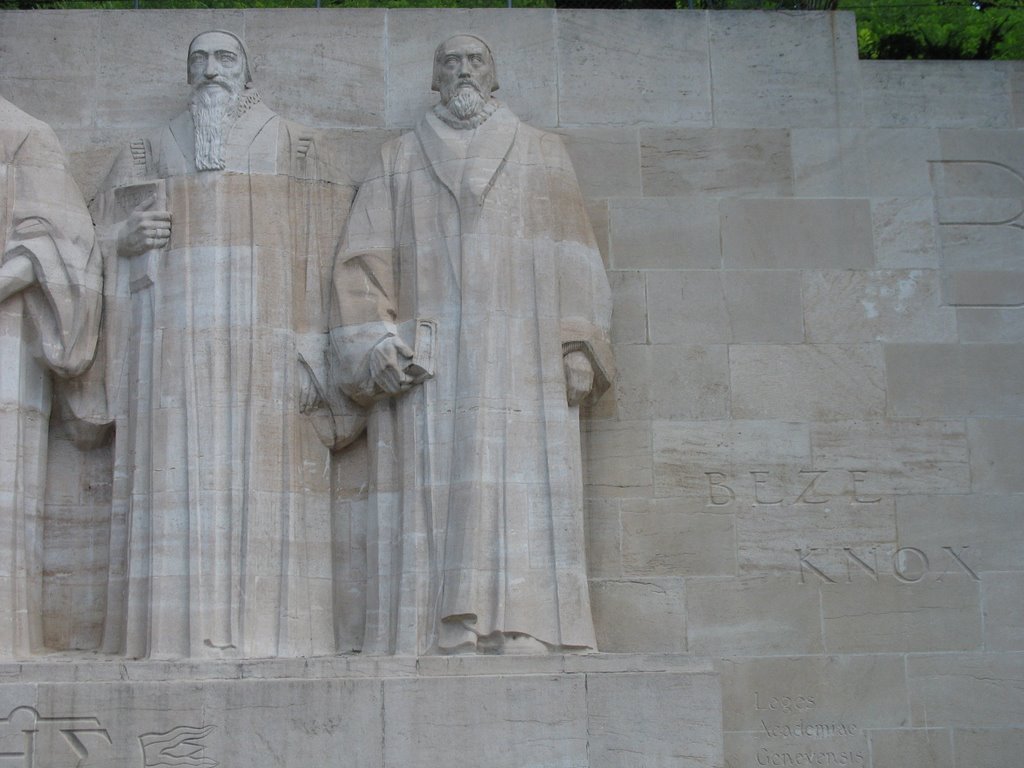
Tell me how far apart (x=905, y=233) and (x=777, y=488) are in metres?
2.43

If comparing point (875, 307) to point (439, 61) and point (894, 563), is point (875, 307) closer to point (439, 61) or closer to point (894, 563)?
point (894, 563)

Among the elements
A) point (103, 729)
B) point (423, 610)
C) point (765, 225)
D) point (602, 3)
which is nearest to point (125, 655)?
point (103, 729)

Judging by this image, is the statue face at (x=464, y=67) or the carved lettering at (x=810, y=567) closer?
the carved lettering at (x=810, y=567)

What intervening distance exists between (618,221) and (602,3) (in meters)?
2.95

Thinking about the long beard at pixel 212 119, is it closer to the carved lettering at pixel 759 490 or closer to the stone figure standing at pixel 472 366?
the stone figure standing at pixel 472 366

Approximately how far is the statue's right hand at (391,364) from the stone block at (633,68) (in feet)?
9.04

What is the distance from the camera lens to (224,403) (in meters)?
12.6

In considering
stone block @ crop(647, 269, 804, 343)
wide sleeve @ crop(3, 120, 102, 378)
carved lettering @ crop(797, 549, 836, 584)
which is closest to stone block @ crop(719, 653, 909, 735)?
carved lettering @ crop(797, 549, 836, 584)

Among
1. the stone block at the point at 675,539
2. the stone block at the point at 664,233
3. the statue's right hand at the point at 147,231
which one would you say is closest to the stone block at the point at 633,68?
the stone block at the point at 664,233

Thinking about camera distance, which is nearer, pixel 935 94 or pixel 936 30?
pixel 935 94

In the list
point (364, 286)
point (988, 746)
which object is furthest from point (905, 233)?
point (364, 286)

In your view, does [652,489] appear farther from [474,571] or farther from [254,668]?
[254,668]

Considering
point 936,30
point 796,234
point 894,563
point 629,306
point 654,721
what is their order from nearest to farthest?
point 654,721 < point 894,563 < point 629,306 < point 796,234 < point 936,30

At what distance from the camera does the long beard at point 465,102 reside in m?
13.3
